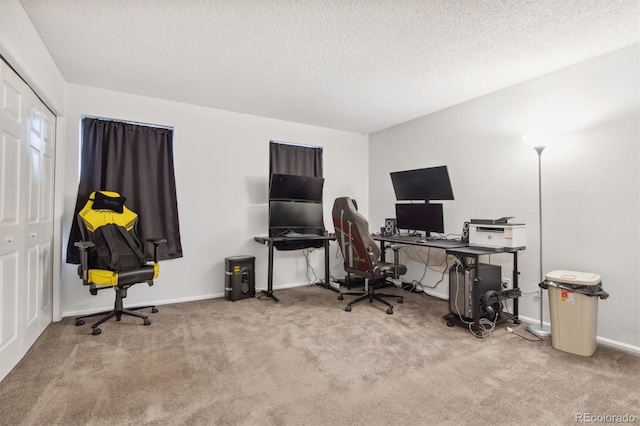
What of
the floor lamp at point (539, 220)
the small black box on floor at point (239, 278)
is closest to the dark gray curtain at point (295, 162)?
the small black box on floor at point (239, 278)

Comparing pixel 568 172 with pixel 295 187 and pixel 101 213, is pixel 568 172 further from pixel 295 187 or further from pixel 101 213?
pixel 101 213

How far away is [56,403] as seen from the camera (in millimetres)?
1805

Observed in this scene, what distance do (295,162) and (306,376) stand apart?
3.25 m

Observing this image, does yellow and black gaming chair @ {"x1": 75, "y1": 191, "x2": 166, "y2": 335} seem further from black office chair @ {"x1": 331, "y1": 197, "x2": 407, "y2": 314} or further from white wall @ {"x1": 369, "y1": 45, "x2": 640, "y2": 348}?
white wall @ {"x1": 369, "y1": 45, "x2": 640, "y2": 348}

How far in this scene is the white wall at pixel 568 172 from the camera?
2609mm

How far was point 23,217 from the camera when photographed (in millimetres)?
A: 2342

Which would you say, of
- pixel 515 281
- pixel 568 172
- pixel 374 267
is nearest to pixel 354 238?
pixel 374 267

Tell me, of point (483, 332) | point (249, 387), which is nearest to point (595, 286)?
point (483, 332)

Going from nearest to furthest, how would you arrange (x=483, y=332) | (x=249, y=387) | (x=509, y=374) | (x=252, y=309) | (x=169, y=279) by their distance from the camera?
(x=249, y=387) < (x=509, y=374) < (x=483, y=332) < (x=252, y=309) < (x=169, y=279)

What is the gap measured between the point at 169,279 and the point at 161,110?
207cm

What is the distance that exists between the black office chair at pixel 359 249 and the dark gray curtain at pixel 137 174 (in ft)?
6.60

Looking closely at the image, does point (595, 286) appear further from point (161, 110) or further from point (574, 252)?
point (161, 110)

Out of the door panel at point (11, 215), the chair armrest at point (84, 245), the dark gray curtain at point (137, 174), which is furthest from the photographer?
the dark gray curtain at point (137, 174)

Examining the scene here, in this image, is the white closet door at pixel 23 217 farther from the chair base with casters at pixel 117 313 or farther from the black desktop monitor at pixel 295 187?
the black desktop monitor at pixel 295 187
